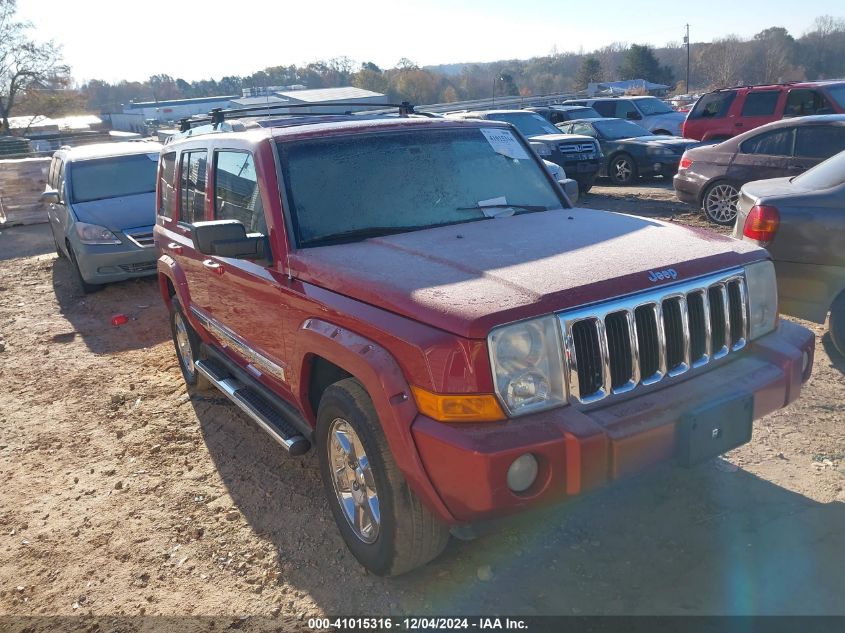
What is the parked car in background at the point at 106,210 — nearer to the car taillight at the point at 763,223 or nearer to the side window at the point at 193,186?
the side window at the point at 193,186

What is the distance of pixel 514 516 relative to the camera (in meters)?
2.77

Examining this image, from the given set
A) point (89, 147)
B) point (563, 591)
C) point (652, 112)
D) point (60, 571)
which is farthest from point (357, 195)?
point (652, 112)

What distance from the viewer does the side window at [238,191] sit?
12.9 feet

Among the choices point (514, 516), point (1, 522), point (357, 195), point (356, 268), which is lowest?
point (1, 522)

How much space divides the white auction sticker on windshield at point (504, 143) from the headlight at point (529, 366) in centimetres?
196

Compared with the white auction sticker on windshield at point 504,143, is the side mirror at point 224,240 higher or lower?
lower

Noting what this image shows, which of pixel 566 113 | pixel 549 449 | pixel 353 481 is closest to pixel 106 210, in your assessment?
pixel 353 481

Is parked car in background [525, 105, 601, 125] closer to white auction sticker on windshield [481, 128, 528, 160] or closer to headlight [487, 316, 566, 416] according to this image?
white auction sticker on windshield [481, 128, 528, 160]

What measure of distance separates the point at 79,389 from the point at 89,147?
6.40 meters

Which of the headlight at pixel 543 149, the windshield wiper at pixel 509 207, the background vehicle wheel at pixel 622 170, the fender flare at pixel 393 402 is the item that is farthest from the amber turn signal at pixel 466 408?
the background vehicle wheel at pixel 622 170

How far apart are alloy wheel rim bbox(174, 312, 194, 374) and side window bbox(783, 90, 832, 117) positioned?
41.5 feet

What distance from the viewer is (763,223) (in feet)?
17.9

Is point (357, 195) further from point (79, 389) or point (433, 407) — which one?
point (79, 389)

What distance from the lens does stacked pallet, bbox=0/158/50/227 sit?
1733 centimetres
